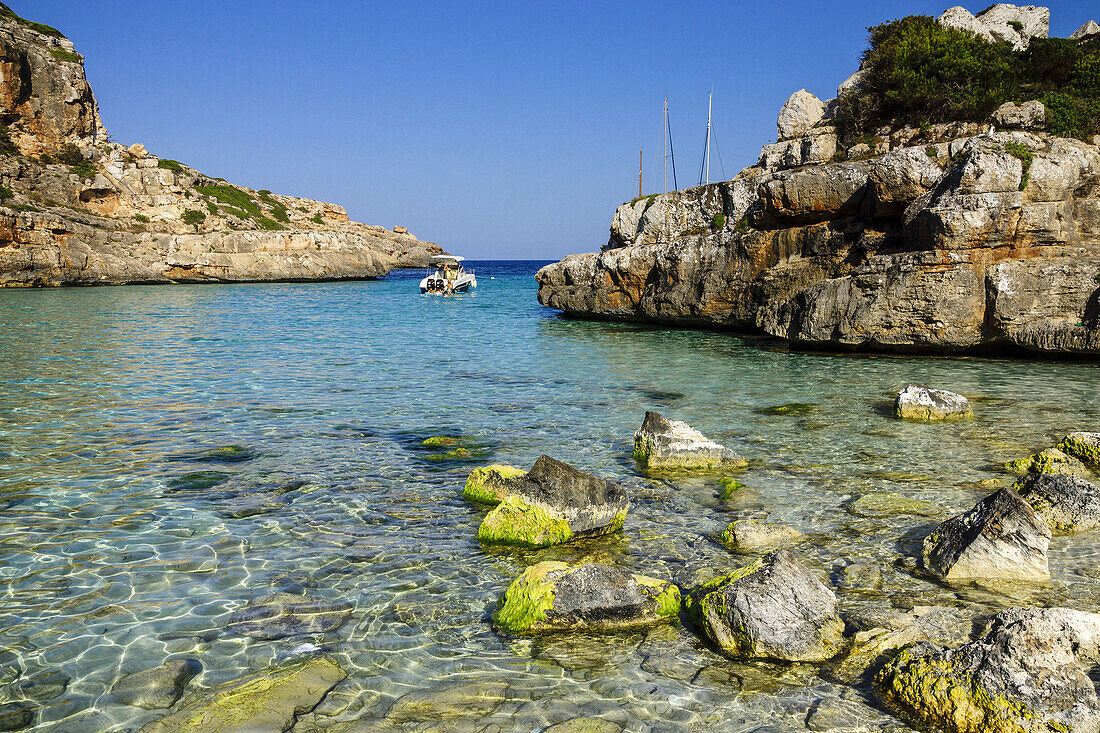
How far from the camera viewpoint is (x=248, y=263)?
2975 inches

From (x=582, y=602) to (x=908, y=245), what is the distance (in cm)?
1941

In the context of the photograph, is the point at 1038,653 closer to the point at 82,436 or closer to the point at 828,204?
the point at 82,436

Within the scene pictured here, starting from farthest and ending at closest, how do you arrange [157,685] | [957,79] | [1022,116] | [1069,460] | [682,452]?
[957,79] < [1022,116] < [682,452] < [1069,460] < [157,685]

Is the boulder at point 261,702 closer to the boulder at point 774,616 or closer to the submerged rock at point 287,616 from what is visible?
the submerged rock at point 287,616

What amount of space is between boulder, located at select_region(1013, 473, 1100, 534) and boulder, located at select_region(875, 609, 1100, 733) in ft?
9.71

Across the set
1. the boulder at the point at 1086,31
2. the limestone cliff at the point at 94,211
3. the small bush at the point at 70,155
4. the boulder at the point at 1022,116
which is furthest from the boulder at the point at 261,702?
the small bush at the point at 70,155

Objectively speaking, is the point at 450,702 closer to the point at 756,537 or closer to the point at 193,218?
the point at 756,537

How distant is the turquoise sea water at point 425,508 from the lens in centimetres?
469

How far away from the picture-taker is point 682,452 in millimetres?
9578

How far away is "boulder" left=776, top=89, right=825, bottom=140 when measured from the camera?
103 ft

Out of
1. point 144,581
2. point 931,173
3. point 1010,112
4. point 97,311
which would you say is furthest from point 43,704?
point 97,311

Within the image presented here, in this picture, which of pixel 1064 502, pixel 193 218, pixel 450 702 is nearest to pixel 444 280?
pixel 193 218

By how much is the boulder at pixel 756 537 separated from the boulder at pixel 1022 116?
23228 millimetres

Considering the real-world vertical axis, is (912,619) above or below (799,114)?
below
